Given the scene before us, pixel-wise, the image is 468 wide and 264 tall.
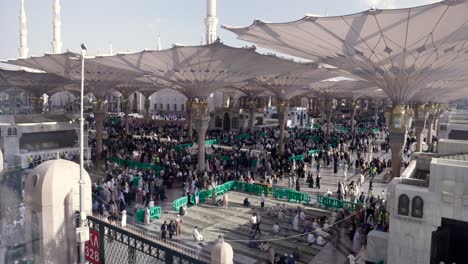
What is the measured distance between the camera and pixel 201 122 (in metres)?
21.5

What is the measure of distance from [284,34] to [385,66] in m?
4.79

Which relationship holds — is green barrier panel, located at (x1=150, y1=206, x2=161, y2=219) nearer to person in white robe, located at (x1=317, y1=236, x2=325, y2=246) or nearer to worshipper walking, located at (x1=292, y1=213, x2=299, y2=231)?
worshipper walking, located at (x1=292, y1=213, x2=299, y2=231)

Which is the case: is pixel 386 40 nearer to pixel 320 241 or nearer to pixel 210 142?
pixel 320 241

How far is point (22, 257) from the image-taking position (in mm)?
6844

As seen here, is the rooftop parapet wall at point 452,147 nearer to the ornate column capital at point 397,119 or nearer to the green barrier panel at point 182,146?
the ornate column capital at point 397,119

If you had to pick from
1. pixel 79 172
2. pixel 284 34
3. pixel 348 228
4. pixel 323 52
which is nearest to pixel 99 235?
pixel 79 172

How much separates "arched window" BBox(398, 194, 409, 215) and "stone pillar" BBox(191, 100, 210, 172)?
45.1 feet

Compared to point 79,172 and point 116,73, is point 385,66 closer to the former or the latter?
point 79,172

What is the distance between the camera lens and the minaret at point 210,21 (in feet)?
245

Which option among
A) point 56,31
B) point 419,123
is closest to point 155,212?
point 419,123

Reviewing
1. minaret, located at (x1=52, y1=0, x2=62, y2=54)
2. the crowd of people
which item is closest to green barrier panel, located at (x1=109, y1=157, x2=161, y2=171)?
the crowd of people

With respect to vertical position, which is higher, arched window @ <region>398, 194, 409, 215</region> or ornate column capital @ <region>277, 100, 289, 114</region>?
ornate column capital @ <region>277, 100, 289, 114</region>

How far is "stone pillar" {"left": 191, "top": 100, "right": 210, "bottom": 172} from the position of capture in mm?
21156

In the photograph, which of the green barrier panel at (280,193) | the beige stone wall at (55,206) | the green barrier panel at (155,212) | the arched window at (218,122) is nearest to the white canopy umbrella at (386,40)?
the green barrier panel at (280,193)
